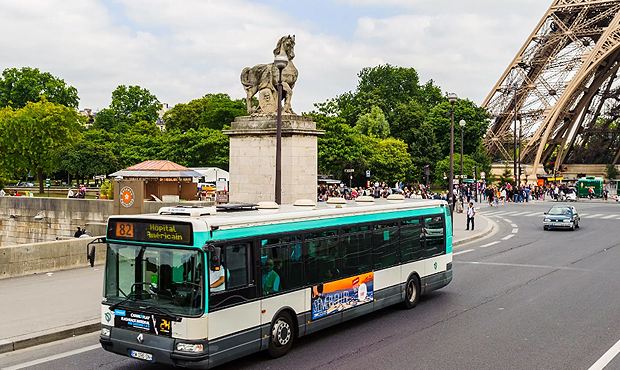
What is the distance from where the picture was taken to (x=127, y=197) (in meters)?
25.5

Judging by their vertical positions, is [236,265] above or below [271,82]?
below

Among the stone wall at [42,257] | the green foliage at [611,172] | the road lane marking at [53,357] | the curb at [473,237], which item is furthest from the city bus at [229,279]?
the green foliage at [611,172]

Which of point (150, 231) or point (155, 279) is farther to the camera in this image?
point (150, 231)

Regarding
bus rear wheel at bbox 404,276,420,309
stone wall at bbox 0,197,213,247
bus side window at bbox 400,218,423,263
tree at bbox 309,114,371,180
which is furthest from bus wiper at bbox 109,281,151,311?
tree at bbox 309,114,371,180

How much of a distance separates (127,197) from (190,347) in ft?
56.0

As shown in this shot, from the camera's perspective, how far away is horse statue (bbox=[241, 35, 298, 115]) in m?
23.9

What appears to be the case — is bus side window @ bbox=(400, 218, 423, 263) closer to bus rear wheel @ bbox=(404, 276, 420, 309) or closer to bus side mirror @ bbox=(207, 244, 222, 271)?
bus rear wheel @ bbox=(404, 276, 420, 309)

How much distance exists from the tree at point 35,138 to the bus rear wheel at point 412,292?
1945 inches

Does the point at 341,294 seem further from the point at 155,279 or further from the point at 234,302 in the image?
the point at 155,279

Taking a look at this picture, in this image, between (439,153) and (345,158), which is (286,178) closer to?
(345,158)

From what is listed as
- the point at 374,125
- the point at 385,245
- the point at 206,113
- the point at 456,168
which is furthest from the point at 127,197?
the point at 206,113

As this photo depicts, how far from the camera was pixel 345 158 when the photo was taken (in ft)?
208

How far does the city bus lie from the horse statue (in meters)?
11.4

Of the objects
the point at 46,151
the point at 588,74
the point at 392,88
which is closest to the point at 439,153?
the point at 588,74
